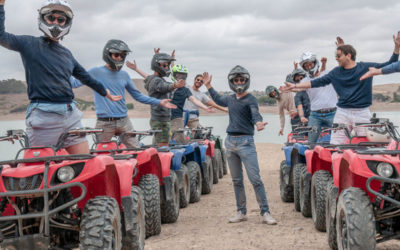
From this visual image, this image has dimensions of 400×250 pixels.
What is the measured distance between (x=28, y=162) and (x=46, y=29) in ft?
4.54

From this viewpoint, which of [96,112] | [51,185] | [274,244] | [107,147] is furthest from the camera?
[96,112]

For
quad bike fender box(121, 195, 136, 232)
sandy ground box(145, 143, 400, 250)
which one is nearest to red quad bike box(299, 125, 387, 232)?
sandy ground box(145, 143, 400, 250)

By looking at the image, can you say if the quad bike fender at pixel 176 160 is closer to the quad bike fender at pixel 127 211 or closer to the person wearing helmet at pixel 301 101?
the quad bike fender at pixel 127 211

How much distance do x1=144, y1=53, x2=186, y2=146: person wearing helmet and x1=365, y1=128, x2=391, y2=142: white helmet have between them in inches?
132

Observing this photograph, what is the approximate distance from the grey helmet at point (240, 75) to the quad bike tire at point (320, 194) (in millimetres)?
1662

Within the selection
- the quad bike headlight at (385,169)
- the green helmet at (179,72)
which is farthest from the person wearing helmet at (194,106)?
the quad bike headlight at (385,169)

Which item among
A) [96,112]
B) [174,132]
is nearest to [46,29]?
[96,112]

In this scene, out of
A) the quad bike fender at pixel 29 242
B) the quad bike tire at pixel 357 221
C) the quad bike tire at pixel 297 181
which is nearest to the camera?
the quad bike fender at pixel 29 242

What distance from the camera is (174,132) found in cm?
972

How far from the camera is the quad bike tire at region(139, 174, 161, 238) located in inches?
246

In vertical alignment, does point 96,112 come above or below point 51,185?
above

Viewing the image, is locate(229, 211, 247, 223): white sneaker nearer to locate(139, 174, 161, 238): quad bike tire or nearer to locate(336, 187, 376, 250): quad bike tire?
locate(139, 174, 161, 238): quad bike tire

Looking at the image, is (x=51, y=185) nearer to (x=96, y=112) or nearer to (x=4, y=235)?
(x=4, y=235)

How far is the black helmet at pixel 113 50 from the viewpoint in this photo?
6.84 meters
